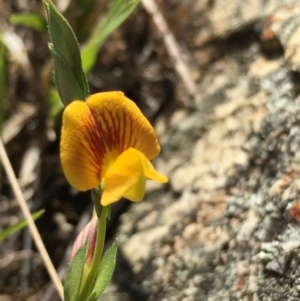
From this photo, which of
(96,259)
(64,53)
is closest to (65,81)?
(64,53)

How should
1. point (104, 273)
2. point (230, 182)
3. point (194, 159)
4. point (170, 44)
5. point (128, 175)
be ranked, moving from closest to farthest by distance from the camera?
point (128, 175) < point (104, 273) < point (230, 182) < point (194, 159) < point (170, 44)

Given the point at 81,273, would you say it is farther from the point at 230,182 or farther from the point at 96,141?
the point at 230,182

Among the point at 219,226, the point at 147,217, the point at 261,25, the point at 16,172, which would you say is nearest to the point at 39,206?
the point at 16,172

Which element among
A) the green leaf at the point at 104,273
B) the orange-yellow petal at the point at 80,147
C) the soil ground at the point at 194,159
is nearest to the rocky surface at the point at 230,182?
the soil ground at the point at 194,159

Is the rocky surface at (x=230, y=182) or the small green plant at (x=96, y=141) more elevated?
the small green plant at (x=96, y=141)

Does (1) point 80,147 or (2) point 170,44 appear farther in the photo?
(2) point 170,44

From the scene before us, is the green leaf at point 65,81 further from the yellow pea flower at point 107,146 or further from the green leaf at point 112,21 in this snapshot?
the green leaf at point 112,21

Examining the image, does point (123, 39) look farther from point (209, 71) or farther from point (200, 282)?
point (200, 282)
